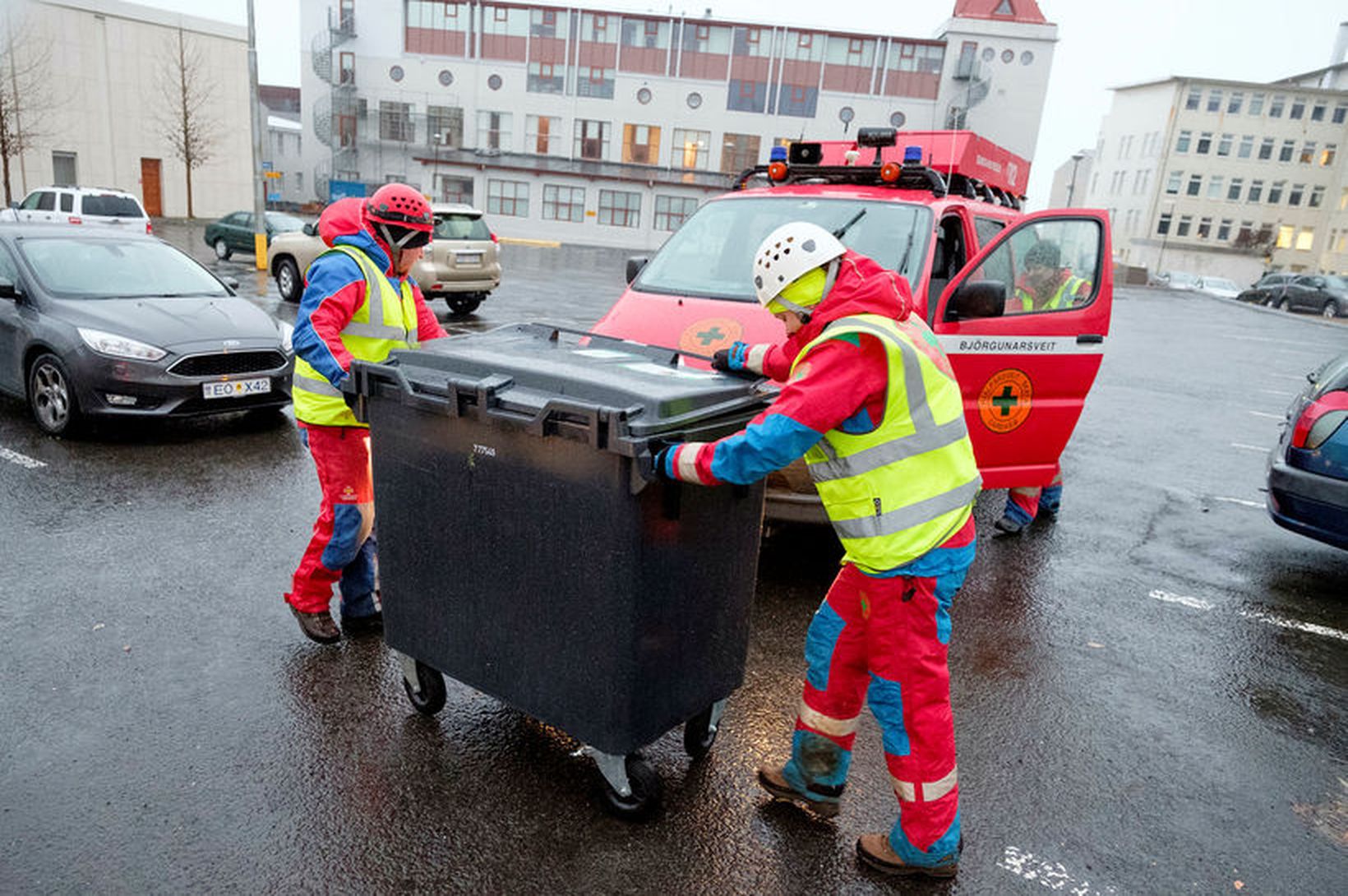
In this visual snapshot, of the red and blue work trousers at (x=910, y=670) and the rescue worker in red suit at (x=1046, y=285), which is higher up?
the rescue worker in red suit at (x=1046, y=285)

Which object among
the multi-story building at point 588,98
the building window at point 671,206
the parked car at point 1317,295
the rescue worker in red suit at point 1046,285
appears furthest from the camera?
the building window at point 671,206

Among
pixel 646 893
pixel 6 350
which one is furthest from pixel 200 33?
pixel 646 893

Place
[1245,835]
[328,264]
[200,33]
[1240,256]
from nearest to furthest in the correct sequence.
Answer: [1245,835] < [328,264] < [200,33] < [1240,256]

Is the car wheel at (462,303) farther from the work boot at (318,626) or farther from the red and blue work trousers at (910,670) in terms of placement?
the red and blue work trousers at (910,670)

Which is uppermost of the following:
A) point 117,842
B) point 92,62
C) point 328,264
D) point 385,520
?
point 92,62

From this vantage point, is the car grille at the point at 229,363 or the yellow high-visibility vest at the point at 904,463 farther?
the car grille at the point at 229,363

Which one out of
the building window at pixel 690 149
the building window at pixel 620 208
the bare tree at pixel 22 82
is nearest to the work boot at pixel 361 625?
the bare tree at pixel 22 82

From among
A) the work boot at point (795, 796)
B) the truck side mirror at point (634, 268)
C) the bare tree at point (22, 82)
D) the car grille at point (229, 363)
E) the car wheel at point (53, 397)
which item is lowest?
the work boot at point (795, 796)

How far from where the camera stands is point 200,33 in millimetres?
36812

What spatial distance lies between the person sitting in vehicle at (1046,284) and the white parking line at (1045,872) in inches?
132

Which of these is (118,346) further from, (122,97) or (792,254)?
(122,97)

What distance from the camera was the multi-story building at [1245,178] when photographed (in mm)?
58094

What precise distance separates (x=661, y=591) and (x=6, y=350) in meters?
6.66

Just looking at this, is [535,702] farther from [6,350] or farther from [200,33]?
[200,33]
